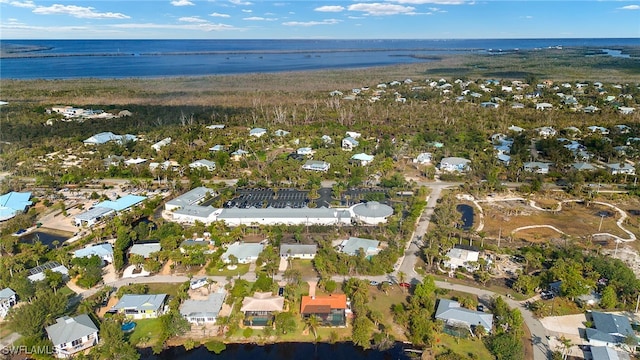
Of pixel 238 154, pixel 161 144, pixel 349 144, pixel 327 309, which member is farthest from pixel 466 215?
pixel 161 144

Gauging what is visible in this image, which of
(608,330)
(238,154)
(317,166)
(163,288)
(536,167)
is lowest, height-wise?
(163,288)

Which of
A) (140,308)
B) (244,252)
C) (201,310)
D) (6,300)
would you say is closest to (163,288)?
(140,308)

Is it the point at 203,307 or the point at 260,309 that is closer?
the point at 260,309

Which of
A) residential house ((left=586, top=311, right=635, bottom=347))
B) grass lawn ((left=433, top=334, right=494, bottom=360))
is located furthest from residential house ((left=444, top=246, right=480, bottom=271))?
residential house ((left=586, top=311, right=635, bottom=347))

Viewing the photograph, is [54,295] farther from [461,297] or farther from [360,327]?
[461,297]

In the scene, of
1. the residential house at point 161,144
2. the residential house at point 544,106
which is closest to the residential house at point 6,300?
the residential house at point 161,144

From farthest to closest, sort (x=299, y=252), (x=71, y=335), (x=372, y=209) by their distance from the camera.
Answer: (x=372, y=209) < (x=299, y=252) < (x=71, y=335)

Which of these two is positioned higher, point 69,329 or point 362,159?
point 362,159

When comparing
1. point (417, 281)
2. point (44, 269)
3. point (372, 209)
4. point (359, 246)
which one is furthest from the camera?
point (372, 209)

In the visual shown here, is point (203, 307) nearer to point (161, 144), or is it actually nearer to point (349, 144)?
point (349, 144)
